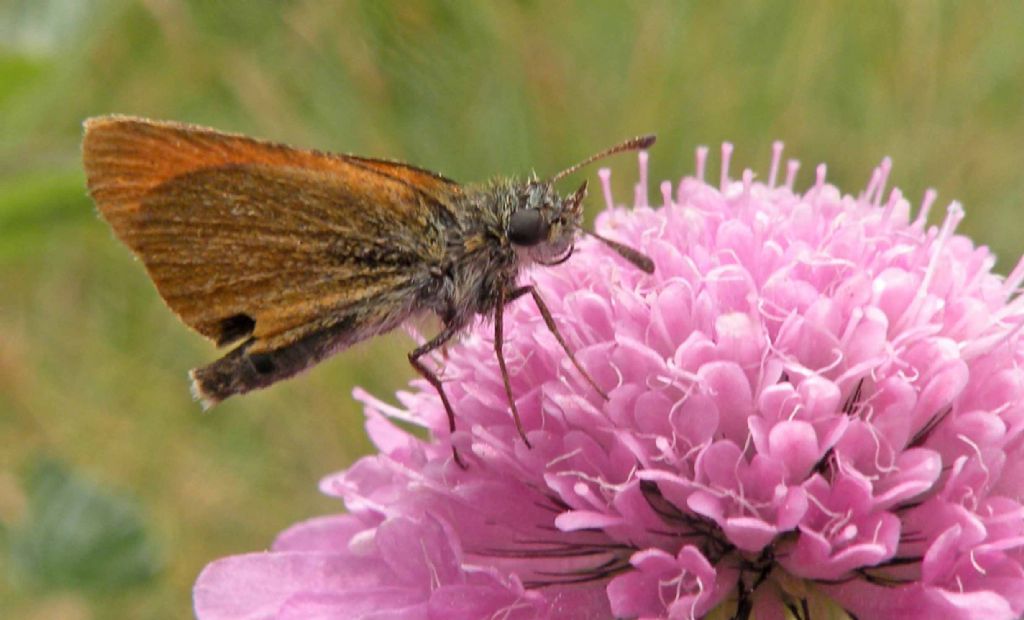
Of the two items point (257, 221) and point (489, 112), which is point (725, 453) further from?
point (489, 112)

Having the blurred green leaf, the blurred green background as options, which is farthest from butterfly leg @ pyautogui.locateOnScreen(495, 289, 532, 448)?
the blurred green background

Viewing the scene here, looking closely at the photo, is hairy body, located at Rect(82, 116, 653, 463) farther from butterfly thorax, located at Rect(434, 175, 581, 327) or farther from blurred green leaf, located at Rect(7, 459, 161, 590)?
blurred green leaf, located at Rect(7, 459, 161, 590)

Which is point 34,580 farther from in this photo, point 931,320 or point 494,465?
point 931,320

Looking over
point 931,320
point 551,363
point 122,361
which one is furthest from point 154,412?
point 931,320

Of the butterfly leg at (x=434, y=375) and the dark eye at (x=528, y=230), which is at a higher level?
the dark eye at (x=528, y=230)

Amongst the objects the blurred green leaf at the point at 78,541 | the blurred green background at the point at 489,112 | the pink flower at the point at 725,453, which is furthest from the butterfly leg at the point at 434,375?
the blurred green background at the point at 489,112

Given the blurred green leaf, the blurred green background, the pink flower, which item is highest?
the blurred green background

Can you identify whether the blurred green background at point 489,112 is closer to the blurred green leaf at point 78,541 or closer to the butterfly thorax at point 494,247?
the blurred green leaf at point 78,541

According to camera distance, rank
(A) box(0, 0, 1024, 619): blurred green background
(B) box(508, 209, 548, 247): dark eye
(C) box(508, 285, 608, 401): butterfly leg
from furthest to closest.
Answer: (A) box(0, 0, 1024, 619): blurred green background < (B) box(508, 209, 548, 247): dark eye < (C) box(508, 285, 608, 401): butterfly leg
